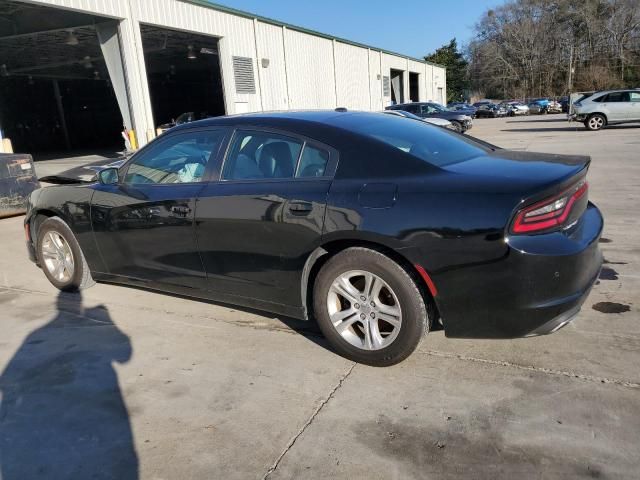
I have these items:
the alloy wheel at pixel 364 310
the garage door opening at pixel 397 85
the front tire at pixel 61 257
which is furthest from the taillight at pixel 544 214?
the garage door opening at pixel 397 85

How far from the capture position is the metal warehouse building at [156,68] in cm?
1535

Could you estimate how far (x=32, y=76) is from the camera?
106 feet

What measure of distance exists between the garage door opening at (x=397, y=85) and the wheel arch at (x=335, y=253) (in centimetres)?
3803

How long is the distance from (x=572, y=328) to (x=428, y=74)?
4860 cm

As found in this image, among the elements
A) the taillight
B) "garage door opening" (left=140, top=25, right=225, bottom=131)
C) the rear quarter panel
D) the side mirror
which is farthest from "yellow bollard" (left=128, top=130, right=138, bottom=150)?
the taillight

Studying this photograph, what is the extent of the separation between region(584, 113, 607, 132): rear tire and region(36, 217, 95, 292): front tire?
21330 millimetres

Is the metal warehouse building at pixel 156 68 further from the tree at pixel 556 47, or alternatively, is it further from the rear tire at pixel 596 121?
the tree at pixel 556 47

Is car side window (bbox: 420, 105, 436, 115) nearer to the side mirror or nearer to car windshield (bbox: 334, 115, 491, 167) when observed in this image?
car windshield (bbox: 334, 115, 491, 167)

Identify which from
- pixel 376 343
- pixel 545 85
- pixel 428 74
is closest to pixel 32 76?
pixel 428 74

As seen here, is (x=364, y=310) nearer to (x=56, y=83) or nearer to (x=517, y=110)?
(x=56, y=83)

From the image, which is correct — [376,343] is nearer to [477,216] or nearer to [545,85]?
[477,216]

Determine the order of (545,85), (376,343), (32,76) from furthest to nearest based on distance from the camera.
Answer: (545,85) < (32,76) < (376,343)

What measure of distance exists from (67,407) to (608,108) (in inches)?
890

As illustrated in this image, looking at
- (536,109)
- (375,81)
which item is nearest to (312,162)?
(375,81)
